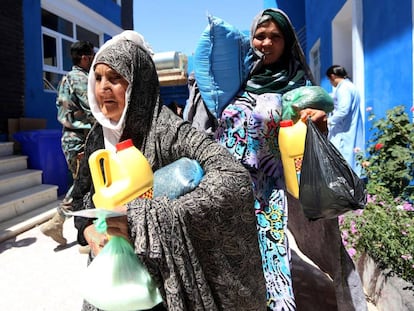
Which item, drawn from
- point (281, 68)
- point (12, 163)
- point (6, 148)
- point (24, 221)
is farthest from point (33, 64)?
point (281, 68)

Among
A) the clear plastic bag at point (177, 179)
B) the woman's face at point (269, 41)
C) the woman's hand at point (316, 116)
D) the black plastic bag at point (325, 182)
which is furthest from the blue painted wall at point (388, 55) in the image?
the clear plastic bag at point (177, 179)

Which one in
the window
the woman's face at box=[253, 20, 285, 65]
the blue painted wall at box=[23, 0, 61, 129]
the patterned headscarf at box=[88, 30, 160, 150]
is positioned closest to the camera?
the patterned headscarf at box=[88, 30, 160, 150]

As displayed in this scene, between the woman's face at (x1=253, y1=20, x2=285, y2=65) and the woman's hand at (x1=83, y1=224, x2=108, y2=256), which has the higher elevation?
the woman's face at (x1=253, y1=20, x2=285, y2=65)

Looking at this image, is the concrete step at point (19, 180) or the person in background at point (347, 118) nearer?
the person in background at point (347, 118)

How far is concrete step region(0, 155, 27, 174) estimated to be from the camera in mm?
5073

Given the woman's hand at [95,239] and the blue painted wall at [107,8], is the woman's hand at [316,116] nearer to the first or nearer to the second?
the woman's hand at [95,239]

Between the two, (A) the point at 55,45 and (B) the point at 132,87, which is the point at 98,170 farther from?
(A) the point at 55,45

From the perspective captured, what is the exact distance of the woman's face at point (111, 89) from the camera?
1.28 meters

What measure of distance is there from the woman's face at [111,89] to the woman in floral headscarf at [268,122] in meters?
0.82

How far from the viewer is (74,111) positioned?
340cm

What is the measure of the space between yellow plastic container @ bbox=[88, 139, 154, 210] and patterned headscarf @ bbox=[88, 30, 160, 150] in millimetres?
205

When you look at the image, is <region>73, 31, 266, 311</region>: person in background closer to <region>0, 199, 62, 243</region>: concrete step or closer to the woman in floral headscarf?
the woman in floral headscarf

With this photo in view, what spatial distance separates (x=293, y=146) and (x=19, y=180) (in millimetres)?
4473

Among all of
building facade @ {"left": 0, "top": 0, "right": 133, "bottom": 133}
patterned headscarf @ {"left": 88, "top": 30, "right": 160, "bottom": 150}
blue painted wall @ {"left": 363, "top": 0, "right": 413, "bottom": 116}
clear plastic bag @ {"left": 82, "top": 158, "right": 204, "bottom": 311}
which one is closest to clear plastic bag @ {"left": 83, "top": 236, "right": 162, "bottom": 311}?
clear plastic bag @ {"left": 82, "top": 158, "right": 204, "bottom": 311}
